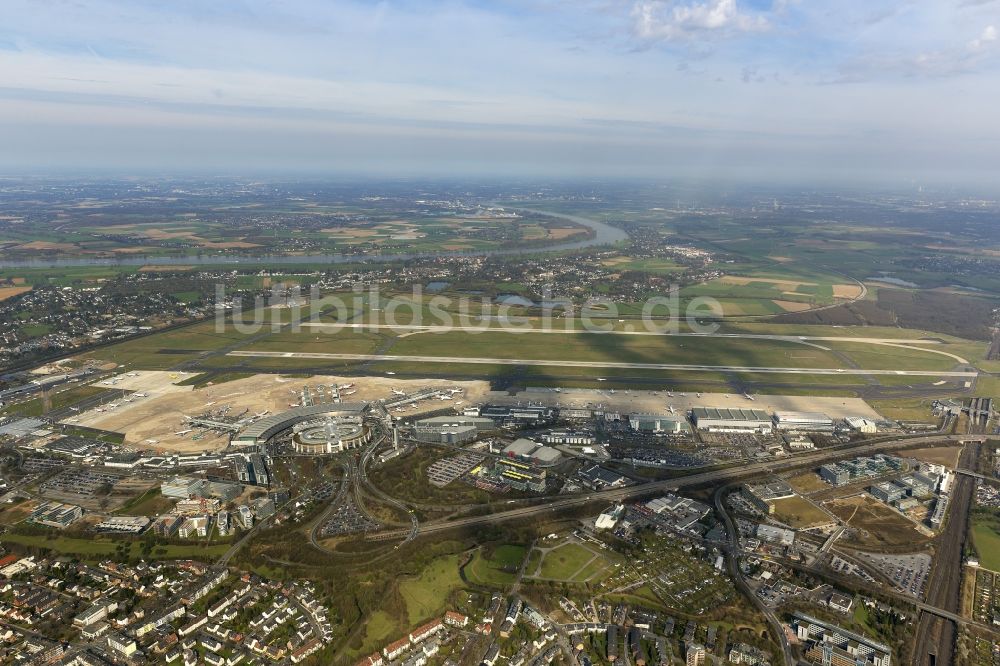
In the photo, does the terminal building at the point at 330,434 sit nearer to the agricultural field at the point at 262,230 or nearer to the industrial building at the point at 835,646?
the industrial building at the point at 835,646

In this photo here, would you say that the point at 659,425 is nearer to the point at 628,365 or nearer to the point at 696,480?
the point at 696,480

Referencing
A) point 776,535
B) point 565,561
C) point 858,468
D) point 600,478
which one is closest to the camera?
point 565,561

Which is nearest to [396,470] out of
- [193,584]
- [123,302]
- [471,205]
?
[193,584]

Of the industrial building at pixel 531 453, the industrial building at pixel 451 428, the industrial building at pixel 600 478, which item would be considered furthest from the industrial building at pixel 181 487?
the industrial building at pixel 600 478

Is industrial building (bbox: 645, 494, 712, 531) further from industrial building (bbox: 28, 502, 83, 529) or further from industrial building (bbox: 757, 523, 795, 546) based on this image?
industrial building (bbox: 28, 502, 83, 529)

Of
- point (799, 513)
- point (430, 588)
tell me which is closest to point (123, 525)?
point (430, 588)
